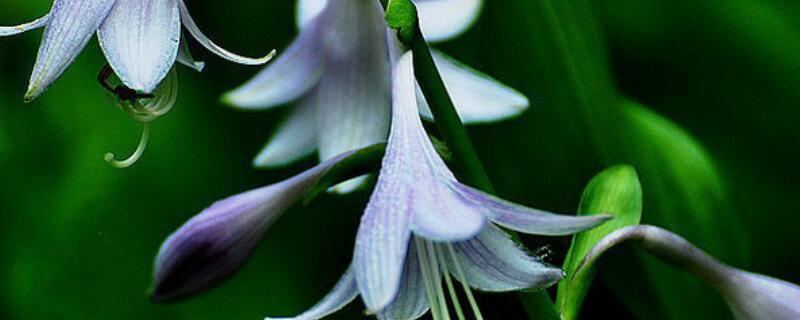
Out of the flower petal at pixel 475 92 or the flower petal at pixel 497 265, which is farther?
the flower petal at pixel 475 92

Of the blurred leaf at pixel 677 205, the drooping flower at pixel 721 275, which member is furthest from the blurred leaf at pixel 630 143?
the drooping flower at pixel 721 275

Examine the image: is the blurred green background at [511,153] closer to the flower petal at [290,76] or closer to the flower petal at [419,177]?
the flower petal at [290,76]

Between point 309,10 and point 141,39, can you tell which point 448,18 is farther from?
point 141,39

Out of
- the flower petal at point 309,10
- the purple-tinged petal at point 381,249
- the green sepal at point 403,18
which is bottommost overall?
the purple-tinged petal at point 381,249

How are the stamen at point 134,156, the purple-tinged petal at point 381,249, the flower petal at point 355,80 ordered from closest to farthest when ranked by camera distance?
the purple-tinged petal at point 381,249 → the stamen at point 134,156 → the flower petal at point 355,80

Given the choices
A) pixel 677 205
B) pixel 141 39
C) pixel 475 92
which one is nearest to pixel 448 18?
pixel 475 92

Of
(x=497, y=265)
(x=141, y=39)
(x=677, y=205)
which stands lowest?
(x=677, y=205)

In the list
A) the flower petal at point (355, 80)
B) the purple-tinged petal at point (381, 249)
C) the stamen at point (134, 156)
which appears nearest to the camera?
the purple-tinged petal at point (381, 249)

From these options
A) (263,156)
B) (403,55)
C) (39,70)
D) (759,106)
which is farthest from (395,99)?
(759,106)
